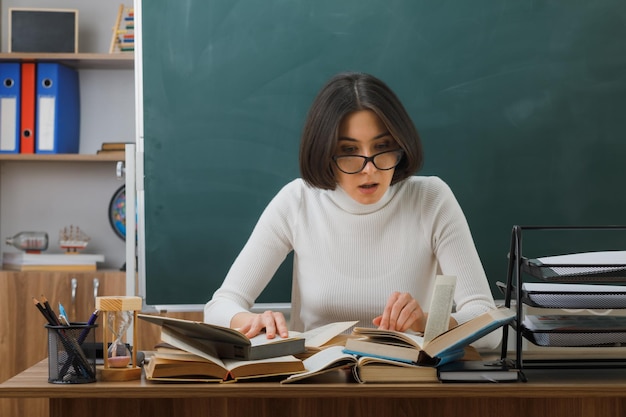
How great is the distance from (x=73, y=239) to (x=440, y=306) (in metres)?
2.36

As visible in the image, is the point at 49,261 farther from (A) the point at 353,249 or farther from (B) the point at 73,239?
(A) the point at 353,249

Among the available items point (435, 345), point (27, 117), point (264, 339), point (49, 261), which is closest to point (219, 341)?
point (264, 339)

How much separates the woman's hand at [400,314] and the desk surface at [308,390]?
1.06 ft

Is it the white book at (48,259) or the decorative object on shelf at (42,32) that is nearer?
the white book at (48,259)

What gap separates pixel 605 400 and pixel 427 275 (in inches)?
30.7

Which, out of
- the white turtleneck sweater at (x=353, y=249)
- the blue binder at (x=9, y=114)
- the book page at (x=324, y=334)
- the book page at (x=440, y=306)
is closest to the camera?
the book page at (x=440, y=306)

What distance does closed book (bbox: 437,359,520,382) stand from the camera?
123cm

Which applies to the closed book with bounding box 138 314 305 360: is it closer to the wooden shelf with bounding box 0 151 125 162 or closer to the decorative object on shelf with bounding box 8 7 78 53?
the wooden shelf with bounding box 0 151 125 162

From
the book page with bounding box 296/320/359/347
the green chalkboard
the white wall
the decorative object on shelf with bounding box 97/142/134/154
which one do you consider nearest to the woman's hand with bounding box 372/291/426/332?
the book page with bounding box 296/320/359/347

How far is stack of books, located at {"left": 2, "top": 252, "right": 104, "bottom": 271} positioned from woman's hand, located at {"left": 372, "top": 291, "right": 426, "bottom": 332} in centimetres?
184

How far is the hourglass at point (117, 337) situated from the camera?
1.28m

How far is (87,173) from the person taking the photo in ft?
11.3

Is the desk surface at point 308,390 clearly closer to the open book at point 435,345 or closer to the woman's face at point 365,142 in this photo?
the open book at point 435,345

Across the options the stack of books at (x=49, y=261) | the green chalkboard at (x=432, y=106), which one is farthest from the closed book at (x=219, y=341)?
the stack of books at (x=49, y=261)
